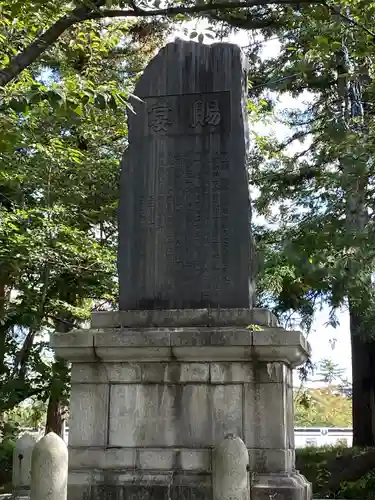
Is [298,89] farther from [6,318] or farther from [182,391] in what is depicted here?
[182,391]

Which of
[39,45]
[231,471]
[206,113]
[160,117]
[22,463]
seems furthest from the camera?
[39,45]

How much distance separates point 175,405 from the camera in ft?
16.5

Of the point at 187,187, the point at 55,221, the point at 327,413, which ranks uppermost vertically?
the point at 55,221

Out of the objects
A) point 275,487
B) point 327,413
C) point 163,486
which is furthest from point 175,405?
point 327,413

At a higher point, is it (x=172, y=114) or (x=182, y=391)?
(x=172, y=114)

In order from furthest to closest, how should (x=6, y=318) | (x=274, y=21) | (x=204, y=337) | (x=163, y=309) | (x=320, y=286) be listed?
(x=274, y=21) → (x=6, y=318) → (x=320, y=286) → (x=163, y=309) → (x=204, y=337)

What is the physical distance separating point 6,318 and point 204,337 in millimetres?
8135

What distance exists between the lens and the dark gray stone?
5613 mm

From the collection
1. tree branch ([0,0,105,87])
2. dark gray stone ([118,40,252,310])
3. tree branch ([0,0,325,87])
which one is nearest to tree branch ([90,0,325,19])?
tree branch ([0,0,325,87])

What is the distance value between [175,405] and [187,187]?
1922mm

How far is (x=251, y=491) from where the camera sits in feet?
15.2

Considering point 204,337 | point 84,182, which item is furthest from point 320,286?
point 204,337

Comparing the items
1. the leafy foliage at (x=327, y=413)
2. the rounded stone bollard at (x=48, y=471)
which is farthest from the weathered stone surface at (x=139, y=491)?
the leafy foliage at (x=327, y=413)

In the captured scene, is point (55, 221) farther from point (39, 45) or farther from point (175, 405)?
point (175, 405)
